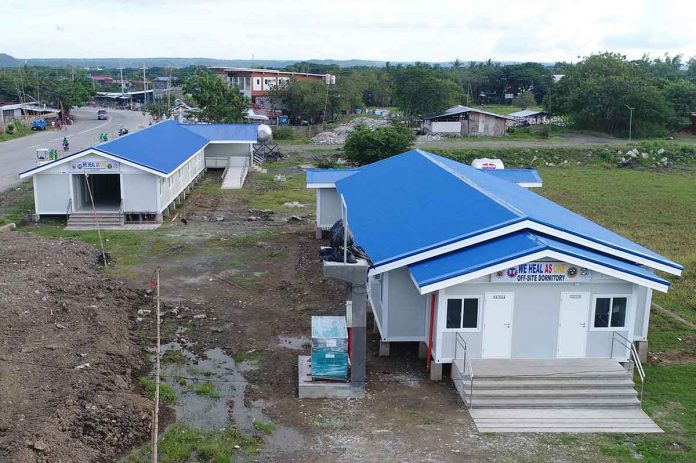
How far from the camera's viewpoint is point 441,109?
6850 centimetres

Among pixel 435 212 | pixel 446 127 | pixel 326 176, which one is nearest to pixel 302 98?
pixel 446 127

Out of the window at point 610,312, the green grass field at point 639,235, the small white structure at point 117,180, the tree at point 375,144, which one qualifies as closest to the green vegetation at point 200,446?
the green grass field at point 639,235

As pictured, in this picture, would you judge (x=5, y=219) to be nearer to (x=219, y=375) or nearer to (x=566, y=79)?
(x=219, y=375)

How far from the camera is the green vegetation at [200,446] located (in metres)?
11.2

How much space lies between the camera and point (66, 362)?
1416 centimetres

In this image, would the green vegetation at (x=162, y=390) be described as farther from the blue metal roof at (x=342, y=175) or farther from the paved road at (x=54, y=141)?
the paved road at (x=54, y=141)

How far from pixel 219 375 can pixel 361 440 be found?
13.2 ft

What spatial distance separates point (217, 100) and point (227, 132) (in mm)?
14676

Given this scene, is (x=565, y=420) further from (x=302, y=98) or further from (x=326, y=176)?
(x=302, y=98)

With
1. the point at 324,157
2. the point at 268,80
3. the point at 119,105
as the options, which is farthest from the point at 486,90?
the point at 324,157

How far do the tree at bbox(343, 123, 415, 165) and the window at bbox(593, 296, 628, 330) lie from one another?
2887 centimetres

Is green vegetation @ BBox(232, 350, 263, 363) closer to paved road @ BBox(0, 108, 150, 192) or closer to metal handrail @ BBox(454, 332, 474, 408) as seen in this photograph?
metal handrail @ BBox(454, 332, 474, 408)

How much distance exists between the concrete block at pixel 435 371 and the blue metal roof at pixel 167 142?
56.4ft

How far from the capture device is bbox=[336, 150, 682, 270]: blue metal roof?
14.9m
